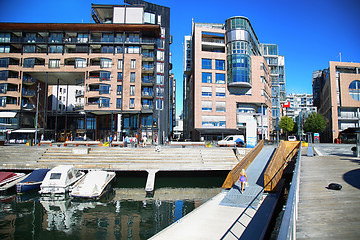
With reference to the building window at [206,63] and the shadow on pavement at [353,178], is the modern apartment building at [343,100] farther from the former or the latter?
the shadow on pavement at [353,178]

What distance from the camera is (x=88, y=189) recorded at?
785 inches

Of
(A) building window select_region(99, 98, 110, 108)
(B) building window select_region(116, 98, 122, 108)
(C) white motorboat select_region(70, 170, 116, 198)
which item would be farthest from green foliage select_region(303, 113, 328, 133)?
(C) white motorboat select_region(70, 170, 116, 198)

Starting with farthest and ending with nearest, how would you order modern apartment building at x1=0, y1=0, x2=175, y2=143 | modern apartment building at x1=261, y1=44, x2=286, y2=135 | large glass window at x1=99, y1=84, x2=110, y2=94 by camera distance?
modern apartment building at x1=261, y1=44, x2=286, y2=135 → modern apartment building at x1=0, y1=0, x2=175, y2=143 → large glass window at x1=99, y1=84, x2=110, y2=94

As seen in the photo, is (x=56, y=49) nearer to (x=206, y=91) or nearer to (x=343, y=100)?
(x=206, y=91)

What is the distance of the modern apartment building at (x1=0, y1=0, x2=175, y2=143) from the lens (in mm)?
52125

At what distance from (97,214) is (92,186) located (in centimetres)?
433

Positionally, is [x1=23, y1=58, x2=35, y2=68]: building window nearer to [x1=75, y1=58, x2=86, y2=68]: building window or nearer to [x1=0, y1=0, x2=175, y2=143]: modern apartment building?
[x1=0, y1=0, x2=175, y2=143]: modern apartment building

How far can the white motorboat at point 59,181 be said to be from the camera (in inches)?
817

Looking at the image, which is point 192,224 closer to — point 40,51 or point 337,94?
point 40,51

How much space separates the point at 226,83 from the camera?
209 ft

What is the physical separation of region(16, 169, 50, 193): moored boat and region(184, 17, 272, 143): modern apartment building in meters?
40.5

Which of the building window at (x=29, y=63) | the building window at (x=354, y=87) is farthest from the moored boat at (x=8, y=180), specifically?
the building window at (x=354, y=87)

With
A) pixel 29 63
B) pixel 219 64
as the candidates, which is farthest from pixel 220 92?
pixel 29 63

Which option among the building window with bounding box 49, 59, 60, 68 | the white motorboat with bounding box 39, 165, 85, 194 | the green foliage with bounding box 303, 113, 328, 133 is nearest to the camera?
the white motorboat with bounding box 39, 165, 85, 194
